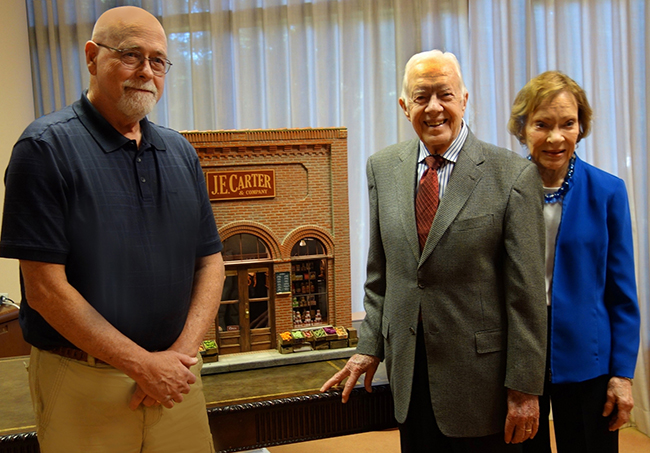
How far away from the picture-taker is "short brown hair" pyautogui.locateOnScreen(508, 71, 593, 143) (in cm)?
204

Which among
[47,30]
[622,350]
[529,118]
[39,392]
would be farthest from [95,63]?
[47,30]

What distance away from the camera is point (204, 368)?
281 centimetres

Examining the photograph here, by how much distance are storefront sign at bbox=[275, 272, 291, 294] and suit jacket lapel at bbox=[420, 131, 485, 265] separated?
4.39 ft

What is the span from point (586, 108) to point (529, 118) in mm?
215

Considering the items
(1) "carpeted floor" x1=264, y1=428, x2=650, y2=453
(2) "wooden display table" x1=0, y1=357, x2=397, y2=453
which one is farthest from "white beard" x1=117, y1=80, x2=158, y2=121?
(1) "carpeted floor" x1=264, y1=428, x2=650, y2=453

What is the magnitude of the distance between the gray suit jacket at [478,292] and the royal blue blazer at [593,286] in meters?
0.20

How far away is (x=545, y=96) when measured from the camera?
2041 mm

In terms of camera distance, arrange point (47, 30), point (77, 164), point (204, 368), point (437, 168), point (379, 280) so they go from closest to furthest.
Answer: point (77, 164), point (437, 168), point (379, 280), point (204, 368), point (47, 30)

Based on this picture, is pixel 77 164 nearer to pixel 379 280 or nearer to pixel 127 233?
pixel 127 233

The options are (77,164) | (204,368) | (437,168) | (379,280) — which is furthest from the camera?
(204,368)

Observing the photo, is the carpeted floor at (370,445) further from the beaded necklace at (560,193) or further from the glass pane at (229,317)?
the beaded necklace at (560,193)

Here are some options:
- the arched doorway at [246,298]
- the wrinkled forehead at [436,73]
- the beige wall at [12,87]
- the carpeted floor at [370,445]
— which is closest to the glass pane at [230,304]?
the arched doorway at [246,298]

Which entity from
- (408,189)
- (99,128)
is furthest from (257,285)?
(99,128)

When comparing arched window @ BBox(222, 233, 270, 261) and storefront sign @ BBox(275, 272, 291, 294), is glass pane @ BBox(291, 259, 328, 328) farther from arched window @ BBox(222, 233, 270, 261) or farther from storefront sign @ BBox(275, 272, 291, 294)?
arched window @ BBox(222, 233, 270, 261)
